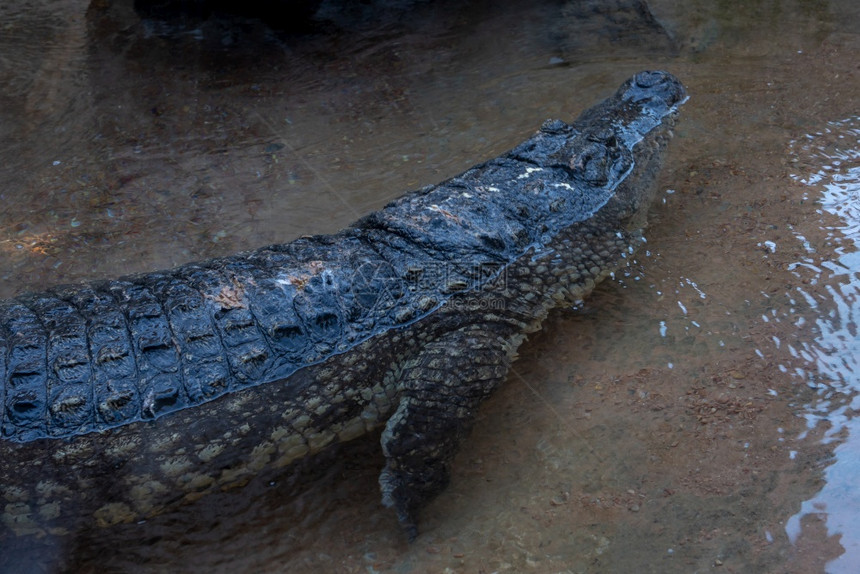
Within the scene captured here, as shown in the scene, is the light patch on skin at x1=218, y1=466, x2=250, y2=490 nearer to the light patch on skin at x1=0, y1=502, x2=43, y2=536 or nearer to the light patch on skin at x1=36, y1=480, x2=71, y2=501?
the light patch on skin at x1=36, y1=480, x2=71, y2=501

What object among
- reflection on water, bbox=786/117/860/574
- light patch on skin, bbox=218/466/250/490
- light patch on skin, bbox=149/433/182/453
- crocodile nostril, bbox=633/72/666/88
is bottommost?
light patch on skin, bbox=218/466/250/490

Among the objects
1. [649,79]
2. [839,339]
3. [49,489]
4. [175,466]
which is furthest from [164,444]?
[649,79]

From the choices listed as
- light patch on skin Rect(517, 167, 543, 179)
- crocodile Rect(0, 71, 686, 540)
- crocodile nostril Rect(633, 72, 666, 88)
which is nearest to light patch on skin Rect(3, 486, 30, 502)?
crocodile Rect(0, 71, 686, 540)

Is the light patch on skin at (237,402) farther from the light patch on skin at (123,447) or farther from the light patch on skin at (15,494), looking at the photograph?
the light patch on skin at (15,494)

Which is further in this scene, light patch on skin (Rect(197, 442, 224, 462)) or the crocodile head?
the crocodile head

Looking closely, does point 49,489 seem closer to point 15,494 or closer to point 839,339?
point 15,494

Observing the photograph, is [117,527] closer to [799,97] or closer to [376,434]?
[376,434]

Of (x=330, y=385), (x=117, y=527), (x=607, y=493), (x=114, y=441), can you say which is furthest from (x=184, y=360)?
(x=607, y=493)
